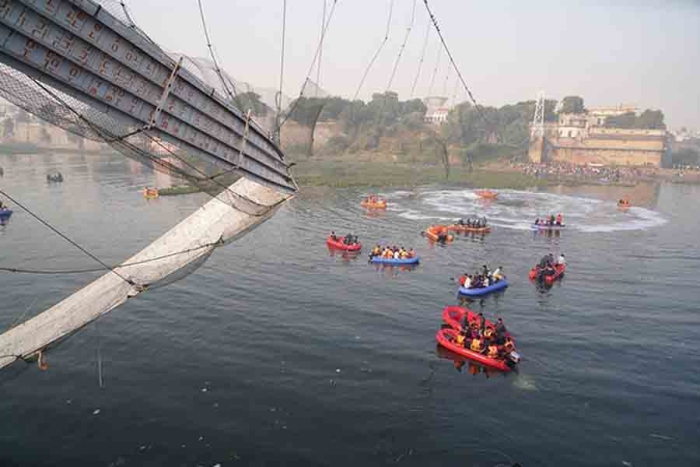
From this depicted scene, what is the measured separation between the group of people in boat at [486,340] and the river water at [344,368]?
95 centimetres

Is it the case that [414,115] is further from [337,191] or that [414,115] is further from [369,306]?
[369,306]

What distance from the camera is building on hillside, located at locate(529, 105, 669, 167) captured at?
139m

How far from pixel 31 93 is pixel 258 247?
107 ft

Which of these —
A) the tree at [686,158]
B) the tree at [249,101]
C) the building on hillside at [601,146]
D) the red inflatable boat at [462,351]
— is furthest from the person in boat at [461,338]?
the tree at [686,158]

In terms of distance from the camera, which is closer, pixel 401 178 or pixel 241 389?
pixel 241 389

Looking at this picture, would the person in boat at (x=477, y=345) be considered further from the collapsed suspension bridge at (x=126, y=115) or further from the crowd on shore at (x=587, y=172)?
the crowd on shore at (x=587, y=172)

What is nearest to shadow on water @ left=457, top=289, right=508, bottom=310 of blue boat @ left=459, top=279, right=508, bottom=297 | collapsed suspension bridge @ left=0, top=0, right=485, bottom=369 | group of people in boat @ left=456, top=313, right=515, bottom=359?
blue boat @ left=459, top=279, right=508, bottom=297

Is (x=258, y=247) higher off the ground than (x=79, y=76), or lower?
lower

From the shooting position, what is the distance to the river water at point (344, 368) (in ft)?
54.3

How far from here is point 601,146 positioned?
469 ft

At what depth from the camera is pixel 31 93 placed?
10375 mm

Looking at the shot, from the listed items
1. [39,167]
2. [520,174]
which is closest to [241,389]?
[39,167]

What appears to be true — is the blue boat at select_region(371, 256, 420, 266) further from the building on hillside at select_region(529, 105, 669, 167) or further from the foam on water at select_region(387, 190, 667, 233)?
the building on hillside at select_region(529, 105, 669, 167)

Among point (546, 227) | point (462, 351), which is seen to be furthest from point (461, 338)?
point (546, 227)
